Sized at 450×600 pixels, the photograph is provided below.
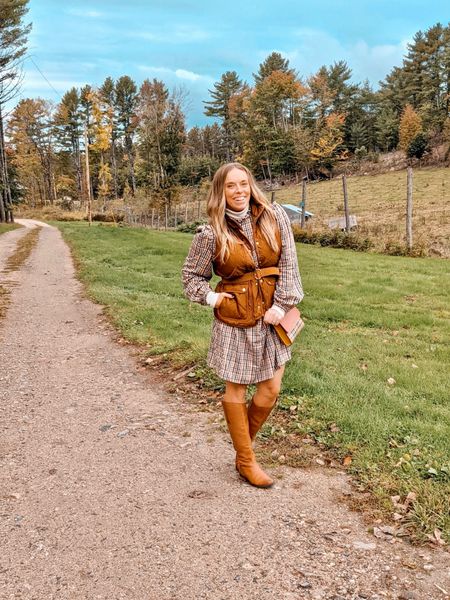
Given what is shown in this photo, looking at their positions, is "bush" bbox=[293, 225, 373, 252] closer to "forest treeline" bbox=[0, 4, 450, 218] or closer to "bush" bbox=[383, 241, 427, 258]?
"bush" bbox=[383, 241, 427, 258]

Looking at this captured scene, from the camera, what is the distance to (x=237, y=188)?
288cm

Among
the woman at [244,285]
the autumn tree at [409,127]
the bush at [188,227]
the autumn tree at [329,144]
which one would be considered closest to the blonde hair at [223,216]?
the woman at [244,285]

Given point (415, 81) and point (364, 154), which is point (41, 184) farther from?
point (415, 81)

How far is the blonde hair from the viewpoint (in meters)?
2.87

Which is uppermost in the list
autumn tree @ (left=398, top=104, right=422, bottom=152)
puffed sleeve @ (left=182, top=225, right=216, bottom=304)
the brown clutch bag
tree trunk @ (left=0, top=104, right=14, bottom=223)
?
autumn tree @ (left=398, top=104, right=422, bottom=152)

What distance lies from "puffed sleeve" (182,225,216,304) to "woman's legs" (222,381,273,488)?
62 cm

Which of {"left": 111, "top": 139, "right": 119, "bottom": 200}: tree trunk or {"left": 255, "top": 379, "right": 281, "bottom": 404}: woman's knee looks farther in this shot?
{"left": 111, "top": 139, "right": 119, "bottom": 200}: tree trunk

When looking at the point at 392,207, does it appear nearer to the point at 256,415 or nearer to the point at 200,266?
the point at 256,415

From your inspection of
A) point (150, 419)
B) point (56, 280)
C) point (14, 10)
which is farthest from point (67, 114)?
point (150, 419)

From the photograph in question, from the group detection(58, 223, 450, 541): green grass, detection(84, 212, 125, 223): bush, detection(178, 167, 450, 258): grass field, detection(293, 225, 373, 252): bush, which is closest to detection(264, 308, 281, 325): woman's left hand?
detection(58, 223, 450, 541): green grass

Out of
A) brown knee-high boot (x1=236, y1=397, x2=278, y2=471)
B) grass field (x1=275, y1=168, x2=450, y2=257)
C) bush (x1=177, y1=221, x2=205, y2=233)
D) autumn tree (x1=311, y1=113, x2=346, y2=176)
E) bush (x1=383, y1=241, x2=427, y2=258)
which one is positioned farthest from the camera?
autumn tree (x1=311, y1=113, x2=346, y2=176)

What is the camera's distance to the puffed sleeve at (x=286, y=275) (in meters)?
2.95

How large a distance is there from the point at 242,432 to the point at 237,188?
1.56m

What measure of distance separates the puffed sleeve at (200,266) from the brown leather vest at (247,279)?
81 millimetres
